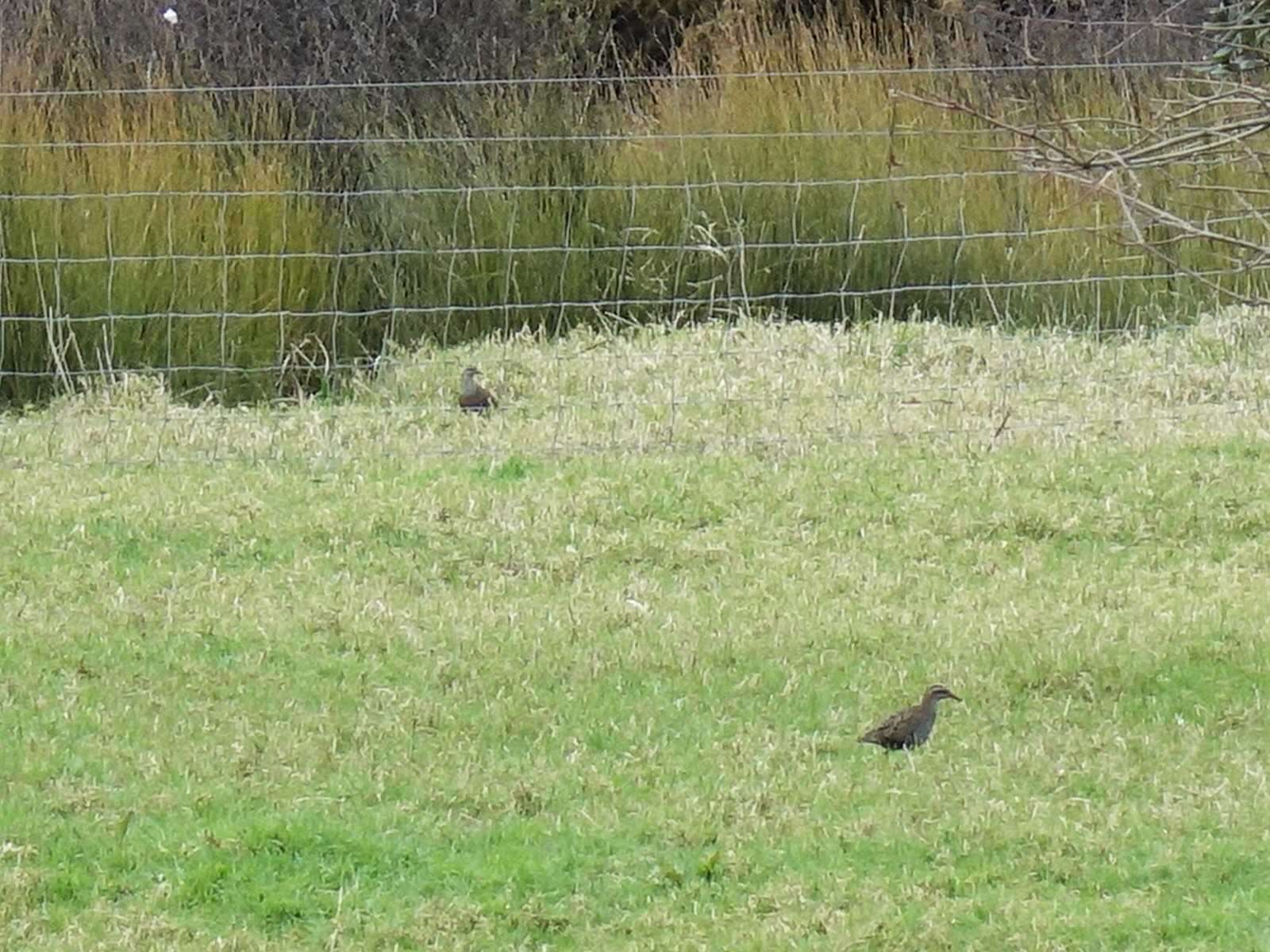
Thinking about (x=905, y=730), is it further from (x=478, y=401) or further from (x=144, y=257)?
(x=144, y=257)

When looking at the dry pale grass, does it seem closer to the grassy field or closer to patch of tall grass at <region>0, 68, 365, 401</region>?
the grassy field

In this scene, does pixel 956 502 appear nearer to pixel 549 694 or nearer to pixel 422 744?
pixel 549 694

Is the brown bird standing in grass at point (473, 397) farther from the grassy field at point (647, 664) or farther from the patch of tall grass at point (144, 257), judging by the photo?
the patch of tall grass at point (144, 257)

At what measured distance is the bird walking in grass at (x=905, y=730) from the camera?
5191 millimetres

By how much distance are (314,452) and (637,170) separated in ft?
11.5

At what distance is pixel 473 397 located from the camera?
919 cm

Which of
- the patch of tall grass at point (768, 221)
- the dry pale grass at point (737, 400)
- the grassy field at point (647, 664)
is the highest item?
the patch of tall grass at point (768, 221)

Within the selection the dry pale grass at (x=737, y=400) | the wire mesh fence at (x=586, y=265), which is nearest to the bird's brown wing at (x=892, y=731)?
the dry pale grass at (x=737, y=400)

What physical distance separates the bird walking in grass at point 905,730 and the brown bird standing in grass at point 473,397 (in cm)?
416

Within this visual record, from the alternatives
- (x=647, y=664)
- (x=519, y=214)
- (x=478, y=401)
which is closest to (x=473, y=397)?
(x=478, y=401)

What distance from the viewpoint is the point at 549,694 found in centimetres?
566

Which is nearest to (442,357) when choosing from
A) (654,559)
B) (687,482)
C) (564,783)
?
(687,482)

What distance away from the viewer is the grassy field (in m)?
4.41

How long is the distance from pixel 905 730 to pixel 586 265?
20.7 ft
